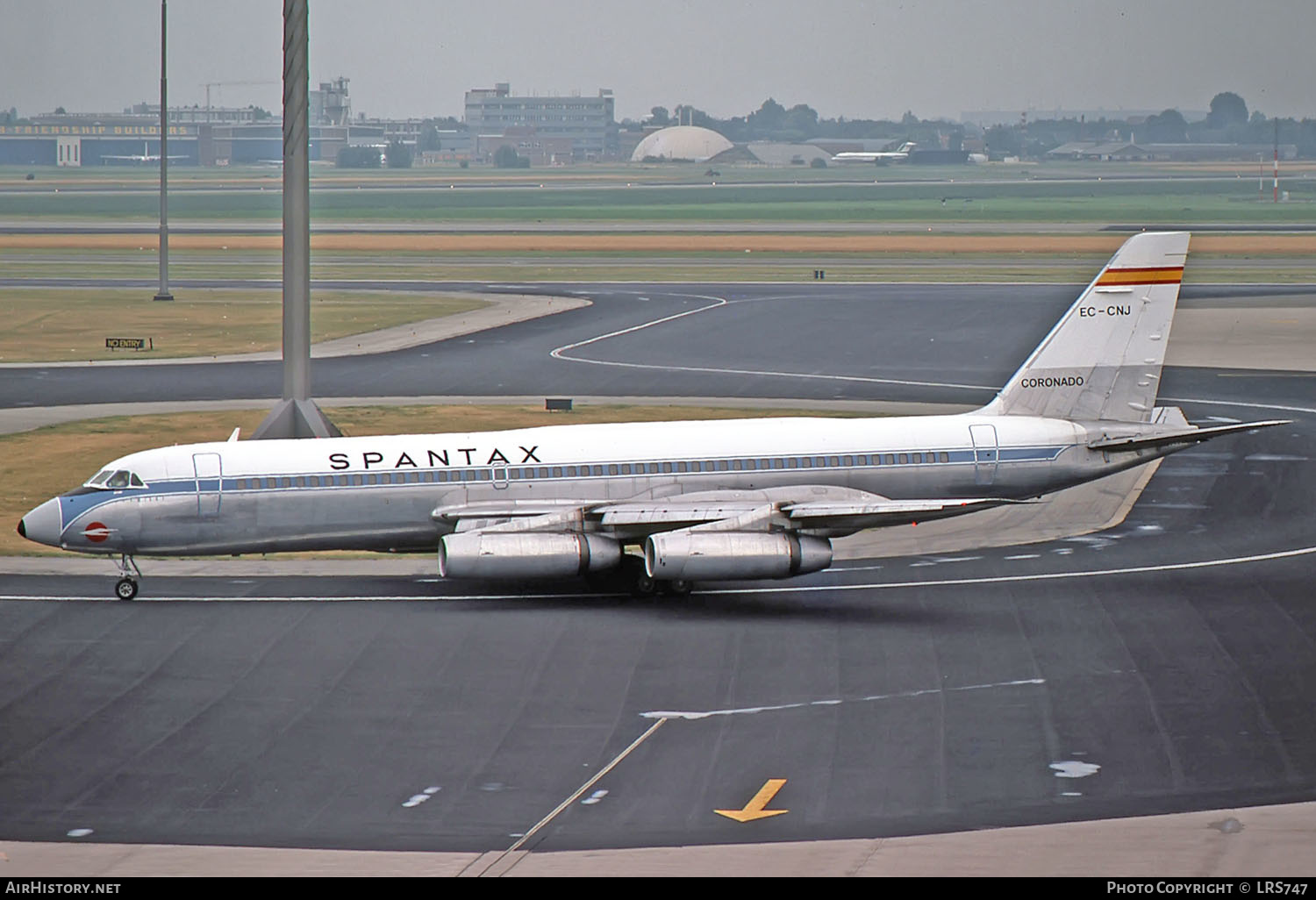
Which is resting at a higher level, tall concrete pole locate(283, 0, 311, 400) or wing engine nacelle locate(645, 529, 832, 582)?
tall concrete pole locate(283, 0, 311, 400)

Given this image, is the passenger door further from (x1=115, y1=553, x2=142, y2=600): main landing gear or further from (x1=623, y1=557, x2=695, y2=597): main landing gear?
(x1=623, y1=557, x2=695, y2=597): main landing gear

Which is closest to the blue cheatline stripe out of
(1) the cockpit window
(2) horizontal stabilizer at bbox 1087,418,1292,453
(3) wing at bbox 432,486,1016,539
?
(1) the cockpit window

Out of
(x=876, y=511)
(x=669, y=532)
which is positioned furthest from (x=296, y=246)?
(x=876, y=511)

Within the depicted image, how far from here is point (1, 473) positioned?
55.9m

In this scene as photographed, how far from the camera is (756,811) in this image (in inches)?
1027

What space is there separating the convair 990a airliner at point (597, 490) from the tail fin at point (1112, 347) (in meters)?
0.78

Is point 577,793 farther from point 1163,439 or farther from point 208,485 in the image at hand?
point 1163,439

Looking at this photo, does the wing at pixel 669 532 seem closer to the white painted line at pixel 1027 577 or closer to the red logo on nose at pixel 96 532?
the white painted line at pixel 1027 577

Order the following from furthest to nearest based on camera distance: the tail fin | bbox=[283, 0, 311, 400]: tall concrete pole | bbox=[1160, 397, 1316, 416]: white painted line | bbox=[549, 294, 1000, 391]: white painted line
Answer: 1. bbox=[549, 294, 1000, 391]: white painted line
2. bbox=[1160, 397, 1316, 416]: white painted line
3. bbox=[283, 0, 311, 400]: tall concrete pole
4. the tail fin

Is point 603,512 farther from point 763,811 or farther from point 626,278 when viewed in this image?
point 626,278

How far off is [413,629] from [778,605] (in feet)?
26.0

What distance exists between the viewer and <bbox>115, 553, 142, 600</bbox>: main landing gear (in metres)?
40.5

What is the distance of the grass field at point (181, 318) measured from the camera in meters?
91.6

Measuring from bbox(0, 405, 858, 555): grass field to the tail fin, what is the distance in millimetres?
22724
